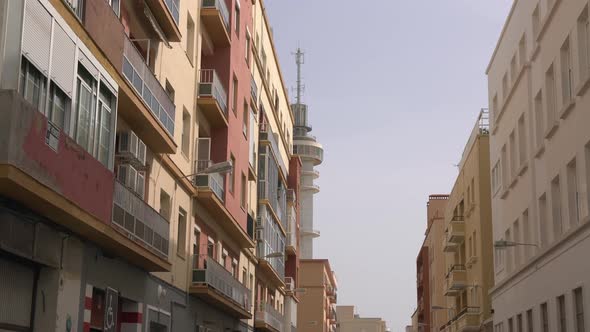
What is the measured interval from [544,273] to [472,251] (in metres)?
→ 21.0

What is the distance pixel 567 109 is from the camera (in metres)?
26.2

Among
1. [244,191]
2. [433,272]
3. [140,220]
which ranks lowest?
[140,220]

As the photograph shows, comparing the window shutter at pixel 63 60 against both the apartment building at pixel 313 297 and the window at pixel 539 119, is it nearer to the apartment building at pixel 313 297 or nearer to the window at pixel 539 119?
the window at pixel 539 119

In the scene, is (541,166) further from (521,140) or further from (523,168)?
(521,140)

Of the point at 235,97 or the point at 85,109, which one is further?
the point at 235,97

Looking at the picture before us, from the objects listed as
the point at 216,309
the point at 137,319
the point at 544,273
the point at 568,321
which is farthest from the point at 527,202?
the point at 137,319

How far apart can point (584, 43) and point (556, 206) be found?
222 inches

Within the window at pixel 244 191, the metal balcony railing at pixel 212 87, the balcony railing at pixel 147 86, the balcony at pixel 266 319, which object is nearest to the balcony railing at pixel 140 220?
the balcony railing at pixel 147 86

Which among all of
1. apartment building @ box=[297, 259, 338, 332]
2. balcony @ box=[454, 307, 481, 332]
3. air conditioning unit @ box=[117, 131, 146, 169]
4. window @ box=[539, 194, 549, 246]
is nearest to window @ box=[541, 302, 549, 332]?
window @ box=[539, 194, 549, 246]

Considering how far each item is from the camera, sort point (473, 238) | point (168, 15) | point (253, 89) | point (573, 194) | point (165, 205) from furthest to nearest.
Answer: point (473, 238), point (253, 89), point (165, 205), point (573, 194), point (168, 15)

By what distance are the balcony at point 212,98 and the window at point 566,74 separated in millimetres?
11112

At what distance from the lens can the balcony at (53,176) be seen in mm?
14695

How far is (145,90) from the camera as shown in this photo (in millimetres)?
23844

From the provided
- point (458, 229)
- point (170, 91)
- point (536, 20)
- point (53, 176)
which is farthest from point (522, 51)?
point (53, 176)
